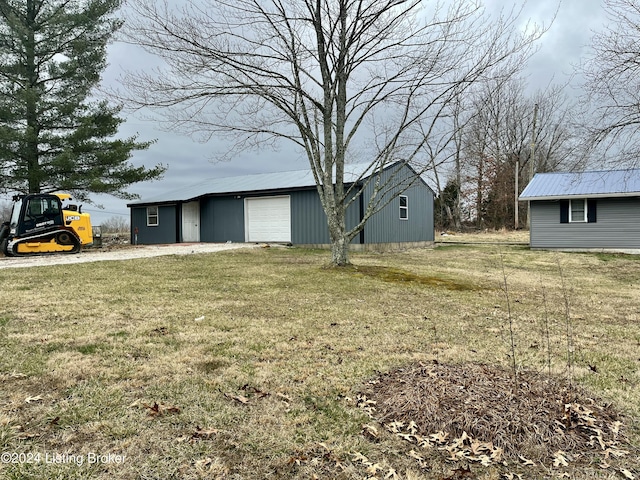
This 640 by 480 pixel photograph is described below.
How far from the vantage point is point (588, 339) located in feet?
15.3

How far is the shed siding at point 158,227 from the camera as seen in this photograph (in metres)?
20.3

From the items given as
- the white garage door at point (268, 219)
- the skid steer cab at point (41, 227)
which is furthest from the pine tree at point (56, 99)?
the white garage door at point (268, 219)

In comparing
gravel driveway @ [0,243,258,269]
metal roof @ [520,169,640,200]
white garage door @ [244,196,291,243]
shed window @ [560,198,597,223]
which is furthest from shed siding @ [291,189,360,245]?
shed window @ [560,198,597,223]

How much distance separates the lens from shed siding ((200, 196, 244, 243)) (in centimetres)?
1889

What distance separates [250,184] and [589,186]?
14.6 meters

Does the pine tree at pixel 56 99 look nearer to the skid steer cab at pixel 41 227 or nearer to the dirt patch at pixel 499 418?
the skid steer cab at pixel 41 227

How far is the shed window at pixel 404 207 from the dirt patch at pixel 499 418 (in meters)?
15.7

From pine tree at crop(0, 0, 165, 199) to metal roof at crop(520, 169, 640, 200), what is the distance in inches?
698

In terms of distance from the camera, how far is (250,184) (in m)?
19.7

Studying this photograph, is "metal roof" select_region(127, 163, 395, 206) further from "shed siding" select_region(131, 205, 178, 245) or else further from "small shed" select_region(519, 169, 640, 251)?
"small shed" select_region(519, 169, 640, 251)

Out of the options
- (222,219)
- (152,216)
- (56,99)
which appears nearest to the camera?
(56,99)

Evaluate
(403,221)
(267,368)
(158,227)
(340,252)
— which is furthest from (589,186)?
(158,227)

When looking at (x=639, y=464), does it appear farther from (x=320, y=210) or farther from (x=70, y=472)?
(x=320, y=210)

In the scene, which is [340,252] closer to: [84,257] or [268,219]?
[84,257]
